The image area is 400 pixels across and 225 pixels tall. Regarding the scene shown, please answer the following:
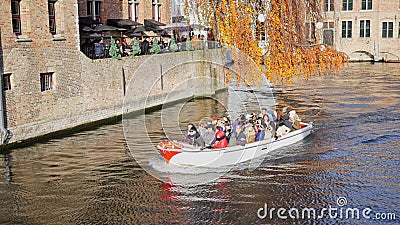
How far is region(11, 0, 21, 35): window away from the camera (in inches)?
789

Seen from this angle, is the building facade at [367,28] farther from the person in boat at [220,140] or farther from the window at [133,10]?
the person in boat at [220,140]

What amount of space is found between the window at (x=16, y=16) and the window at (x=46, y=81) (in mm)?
1933

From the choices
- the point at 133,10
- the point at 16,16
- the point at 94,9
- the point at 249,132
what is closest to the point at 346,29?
the point at 133,10

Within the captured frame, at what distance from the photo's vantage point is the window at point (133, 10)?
32938 millimetres

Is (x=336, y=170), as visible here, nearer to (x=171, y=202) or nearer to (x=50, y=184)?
(x=171, y=202)

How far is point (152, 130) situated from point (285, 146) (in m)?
6.06

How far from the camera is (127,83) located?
2652 centimetres

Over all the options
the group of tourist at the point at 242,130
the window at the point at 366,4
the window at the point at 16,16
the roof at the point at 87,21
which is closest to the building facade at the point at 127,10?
the roof at the point at 87,21

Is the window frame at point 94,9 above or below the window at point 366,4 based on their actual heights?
below

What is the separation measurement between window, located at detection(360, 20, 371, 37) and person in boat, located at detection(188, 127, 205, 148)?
139ft

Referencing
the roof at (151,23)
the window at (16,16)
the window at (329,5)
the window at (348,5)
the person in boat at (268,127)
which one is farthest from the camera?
the window at (348,5)

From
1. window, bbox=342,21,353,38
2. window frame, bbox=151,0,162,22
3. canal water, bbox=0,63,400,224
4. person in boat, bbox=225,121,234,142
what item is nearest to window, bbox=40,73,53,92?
canal water, bbox=0,63,400,224

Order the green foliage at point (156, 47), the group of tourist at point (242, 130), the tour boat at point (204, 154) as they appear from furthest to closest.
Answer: the green foliage at point (156, 47)
the group of tourist at point (242, 130)
the tour boat at point (204, 154)

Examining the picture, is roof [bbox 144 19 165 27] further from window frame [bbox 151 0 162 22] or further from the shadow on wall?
the shadow on wall
